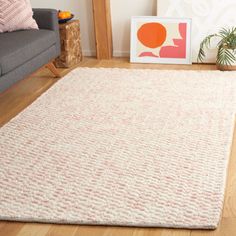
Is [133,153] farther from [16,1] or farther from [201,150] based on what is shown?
[16,1]

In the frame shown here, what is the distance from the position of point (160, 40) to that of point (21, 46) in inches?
63.6

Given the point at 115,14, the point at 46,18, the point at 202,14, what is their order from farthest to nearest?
the point at 115,14
the point at 202,14
the point at 46,18

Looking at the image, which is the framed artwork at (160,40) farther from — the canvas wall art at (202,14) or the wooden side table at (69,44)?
the wooden side table at (69,44)

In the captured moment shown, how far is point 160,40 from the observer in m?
4.89

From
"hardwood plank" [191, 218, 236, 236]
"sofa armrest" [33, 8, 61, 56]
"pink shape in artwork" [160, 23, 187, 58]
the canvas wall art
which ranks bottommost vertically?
"pink shape in artwork" [160, 23, 187, 58]

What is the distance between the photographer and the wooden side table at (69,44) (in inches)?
187

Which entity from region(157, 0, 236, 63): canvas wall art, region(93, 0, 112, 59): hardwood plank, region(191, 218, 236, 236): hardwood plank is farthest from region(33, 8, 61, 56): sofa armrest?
region(191, 218, 236, 236): hardwood plank

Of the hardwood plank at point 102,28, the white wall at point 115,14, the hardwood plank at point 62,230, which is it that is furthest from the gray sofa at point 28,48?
the hardwood plank at point 62,230

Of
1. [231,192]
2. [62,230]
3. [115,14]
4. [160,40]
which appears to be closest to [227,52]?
[160,40]

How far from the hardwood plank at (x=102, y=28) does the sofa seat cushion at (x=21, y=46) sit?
0.73 meters

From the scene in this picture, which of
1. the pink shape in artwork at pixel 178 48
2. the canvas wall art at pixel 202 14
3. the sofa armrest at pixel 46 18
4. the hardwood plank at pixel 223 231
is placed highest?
the sofa armrest at pixel 46 18

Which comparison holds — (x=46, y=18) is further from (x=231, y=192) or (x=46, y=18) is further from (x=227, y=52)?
(x=231, y=192)

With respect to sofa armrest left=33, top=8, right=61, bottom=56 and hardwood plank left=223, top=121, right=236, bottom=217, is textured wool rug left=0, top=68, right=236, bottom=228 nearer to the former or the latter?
hardwood plank left=223, top=121, right=236, bottom=217

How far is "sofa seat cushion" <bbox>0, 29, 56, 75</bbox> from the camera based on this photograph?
3.56 m
